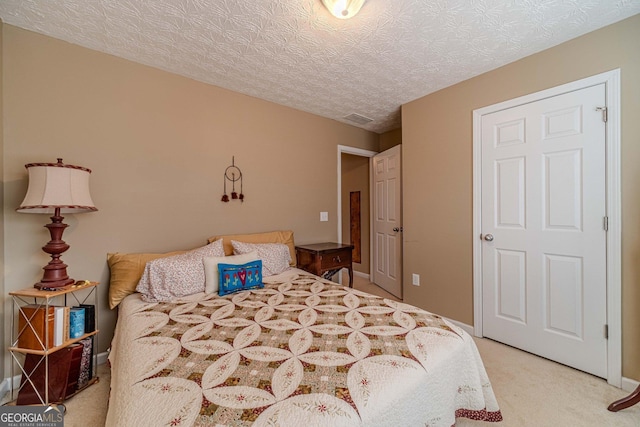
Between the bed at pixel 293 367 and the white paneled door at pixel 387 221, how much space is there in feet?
6.45

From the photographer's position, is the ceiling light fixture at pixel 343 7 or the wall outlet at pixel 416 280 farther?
the wall outlet at pixel 416 280


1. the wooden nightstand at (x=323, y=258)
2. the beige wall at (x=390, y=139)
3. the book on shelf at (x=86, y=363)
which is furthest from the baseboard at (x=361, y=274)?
the book on shelf at (x=86, y=363)

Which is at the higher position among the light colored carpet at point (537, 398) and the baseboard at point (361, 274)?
the baseboard at point (361, 274)

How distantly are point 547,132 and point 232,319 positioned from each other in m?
2.63

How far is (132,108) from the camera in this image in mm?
2107

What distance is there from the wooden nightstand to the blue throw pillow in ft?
2.51

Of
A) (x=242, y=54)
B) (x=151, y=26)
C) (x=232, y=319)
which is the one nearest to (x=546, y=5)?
(x=242, y=54)

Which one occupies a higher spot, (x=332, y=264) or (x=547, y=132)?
(x=547, y=132)

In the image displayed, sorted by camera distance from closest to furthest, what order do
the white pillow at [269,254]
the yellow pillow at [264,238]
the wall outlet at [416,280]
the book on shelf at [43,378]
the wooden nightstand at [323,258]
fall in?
the book on shelf at [43,378], the white pillow at [269,254], the yellow pillow at [264,238], the wooden nightstand at [323,258], the wall outlet at [416,280]

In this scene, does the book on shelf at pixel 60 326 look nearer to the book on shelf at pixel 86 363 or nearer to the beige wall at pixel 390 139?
the book on shelf at pixel 86 363

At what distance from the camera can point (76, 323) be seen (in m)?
1.68

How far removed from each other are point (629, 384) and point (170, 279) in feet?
10.2

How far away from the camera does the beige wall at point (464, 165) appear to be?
1687 millimetres

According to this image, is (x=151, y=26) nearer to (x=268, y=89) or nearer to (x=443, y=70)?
(x=268, y=89)
